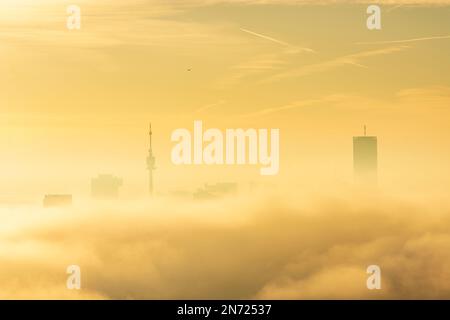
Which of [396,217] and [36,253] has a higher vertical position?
[396,217]

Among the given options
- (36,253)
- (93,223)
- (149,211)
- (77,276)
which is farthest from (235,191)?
(77,276)

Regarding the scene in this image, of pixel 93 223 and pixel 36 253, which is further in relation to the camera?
pixel 36 253
